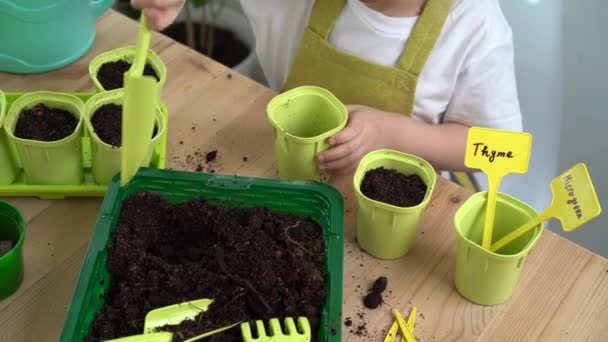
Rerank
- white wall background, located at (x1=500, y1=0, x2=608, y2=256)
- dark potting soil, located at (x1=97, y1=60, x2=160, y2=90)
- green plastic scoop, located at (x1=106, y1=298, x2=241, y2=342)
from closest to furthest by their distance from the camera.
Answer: green plastic scoop, located at (x1=106, y1=298, x2=241, y2=342) → dark potting soil, located at (x1=97, y1=60, x2=160, y2=90) → white wall background, located at (x1=500, y1=0, x2=608, y2=256)

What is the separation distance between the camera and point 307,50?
1002 mm

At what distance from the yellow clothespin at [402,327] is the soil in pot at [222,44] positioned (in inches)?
36.2

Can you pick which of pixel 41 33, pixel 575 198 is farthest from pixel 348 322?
pixel 41 33

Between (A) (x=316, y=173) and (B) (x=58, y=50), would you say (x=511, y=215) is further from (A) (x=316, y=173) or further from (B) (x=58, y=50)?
(B) (x=58, y=50)

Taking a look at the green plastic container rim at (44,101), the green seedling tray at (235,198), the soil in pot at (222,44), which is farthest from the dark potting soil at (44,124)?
the soil in pot at (222,44)

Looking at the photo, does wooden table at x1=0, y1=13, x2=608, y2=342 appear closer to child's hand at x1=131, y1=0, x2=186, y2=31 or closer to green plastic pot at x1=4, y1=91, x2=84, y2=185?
green plastic pot at x1=4, y1=91, x2=84, y2=185

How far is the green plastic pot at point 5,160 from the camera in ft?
2.47

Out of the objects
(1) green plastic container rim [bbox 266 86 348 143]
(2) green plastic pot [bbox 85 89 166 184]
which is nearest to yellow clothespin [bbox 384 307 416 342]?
(1) green plastic container rim [bbox 266 86 348 143]

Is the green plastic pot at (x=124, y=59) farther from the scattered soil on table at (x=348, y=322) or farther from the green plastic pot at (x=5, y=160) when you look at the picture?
the scattered soil on table at (x=348, y=322)

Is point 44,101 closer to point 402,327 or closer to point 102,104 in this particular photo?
point 102,104

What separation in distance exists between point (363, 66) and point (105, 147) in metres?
0.40

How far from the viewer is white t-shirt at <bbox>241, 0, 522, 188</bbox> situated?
3.00 ft

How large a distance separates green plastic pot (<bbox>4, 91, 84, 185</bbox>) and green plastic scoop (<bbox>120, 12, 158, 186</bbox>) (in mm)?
106

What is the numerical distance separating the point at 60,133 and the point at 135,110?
191mm
